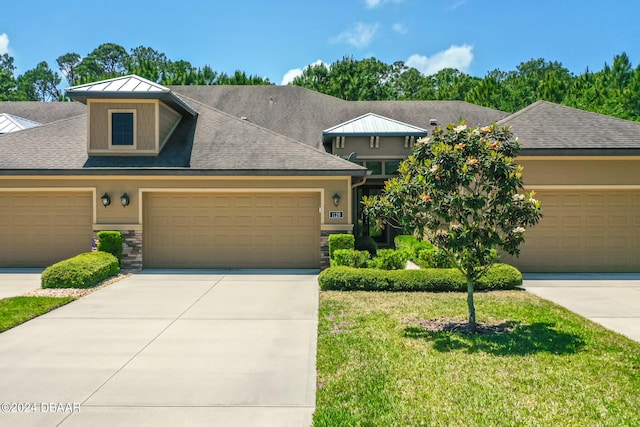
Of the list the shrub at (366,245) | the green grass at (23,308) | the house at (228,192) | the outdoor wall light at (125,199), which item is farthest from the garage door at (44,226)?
the shrub at (366,245)

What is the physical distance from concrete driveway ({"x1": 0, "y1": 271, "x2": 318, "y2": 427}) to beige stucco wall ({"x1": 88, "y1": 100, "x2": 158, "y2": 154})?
223 inches

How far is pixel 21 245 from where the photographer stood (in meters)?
13.8

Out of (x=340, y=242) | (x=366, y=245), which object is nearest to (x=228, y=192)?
(x=340, y=242)

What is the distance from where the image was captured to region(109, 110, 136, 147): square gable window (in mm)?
14203

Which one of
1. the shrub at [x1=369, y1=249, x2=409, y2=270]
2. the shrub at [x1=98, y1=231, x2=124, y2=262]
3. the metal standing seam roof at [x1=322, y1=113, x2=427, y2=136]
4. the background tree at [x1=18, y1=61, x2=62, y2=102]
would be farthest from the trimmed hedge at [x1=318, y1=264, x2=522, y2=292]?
the background tree at [x1=18, y1=61, x2=62, y2=102]

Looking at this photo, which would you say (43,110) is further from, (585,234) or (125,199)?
(585,234)

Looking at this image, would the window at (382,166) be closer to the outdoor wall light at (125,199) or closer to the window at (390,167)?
the window at (390,167)

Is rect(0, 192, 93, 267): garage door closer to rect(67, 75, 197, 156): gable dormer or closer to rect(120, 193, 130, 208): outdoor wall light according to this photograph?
rect(120, 193, 130, 208): outdoor wall light

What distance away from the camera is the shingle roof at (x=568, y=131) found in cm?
1256

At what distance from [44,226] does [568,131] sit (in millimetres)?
15915

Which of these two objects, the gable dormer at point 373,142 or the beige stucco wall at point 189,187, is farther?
the gable dormer at point 373,142

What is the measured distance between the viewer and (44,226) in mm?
13773

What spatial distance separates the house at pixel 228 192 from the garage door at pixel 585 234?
0.09 ft

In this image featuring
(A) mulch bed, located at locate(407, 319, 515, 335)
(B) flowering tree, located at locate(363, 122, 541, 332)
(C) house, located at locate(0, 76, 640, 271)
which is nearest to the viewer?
(B) flowering tree, located at locate(363, 122, 541, 332)
